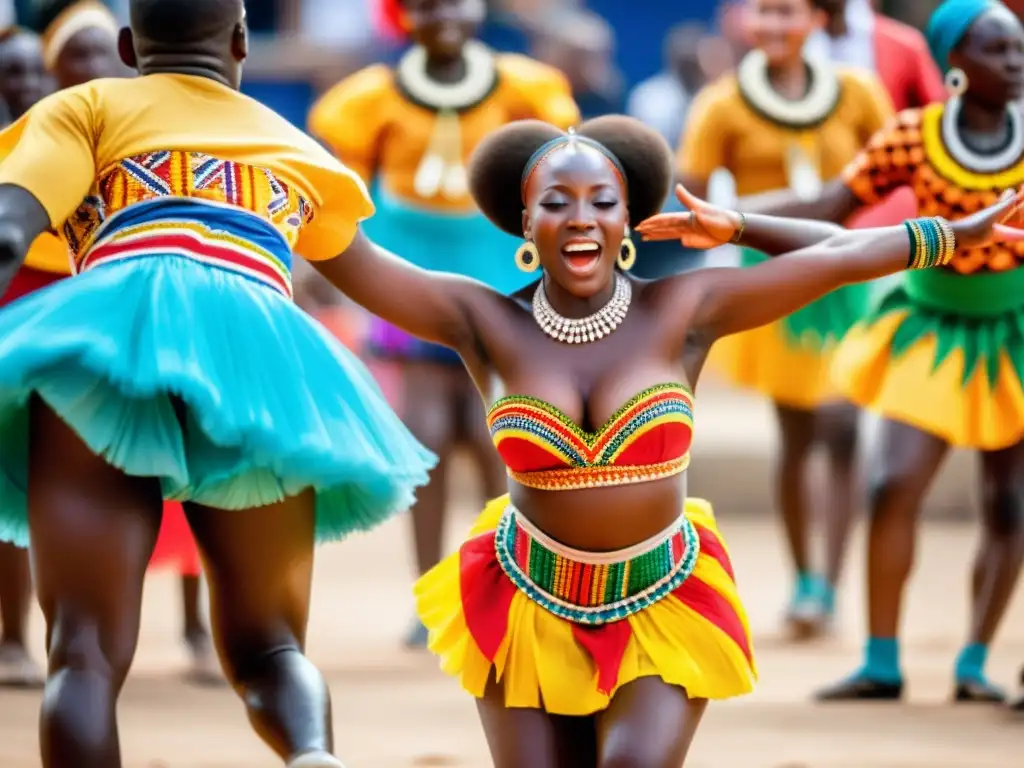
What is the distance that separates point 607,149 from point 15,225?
4.40 ft

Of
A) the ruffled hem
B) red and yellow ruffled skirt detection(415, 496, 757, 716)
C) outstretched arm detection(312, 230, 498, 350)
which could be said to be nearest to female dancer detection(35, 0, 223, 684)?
outstretched arm detection(312, 230, 498, 350)

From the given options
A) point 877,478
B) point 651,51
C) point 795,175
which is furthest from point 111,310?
point 651,51

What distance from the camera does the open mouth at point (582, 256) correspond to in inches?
159

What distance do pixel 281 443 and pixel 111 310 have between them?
405 mm

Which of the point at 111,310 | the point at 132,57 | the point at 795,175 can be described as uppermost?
the point at 132,57

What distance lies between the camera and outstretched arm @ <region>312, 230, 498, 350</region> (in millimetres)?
4180

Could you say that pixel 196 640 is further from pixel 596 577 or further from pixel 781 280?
pixel 781 280

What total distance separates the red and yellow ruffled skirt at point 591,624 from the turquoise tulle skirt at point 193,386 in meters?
0.43

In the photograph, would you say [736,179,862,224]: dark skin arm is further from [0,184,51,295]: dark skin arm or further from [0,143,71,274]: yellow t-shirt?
[0,184,51,295]: dark skin arm

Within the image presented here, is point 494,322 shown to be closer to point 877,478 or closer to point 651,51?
point 877,478

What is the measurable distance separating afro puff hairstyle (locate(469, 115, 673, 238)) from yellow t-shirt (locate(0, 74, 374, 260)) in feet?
1.50

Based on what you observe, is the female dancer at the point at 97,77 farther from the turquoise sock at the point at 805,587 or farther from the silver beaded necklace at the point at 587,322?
the turquoise sock at the point at 805,587

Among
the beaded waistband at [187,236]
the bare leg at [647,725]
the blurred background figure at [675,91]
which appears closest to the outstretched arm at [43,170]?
the beaded waistband at [187,236]

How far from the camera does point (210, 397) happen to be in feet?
11.5
